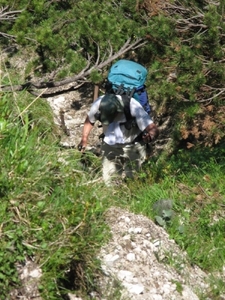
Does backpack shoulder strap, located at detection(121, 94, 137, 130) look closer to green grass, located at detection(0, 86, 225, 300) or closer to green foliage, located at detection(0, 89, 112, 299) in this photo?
green grass, located at detection(0, 86, 225, 300)

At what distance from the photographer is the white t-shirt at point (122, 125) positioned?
25.5ft

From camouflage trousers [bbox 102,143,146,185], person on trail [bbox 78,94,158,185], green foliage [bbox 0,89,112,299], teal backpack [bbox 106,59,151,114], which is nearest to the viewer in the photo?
green foliage [bbox 0,89,112,299]

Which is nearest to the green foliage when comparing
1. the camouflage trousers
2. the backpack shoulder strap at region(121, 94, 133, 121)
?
the backpack shoulder strap at region(121, 94, 133, 121)

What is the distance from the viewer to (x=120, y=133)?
26.5 feet

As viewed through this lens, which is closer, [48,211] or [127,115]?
[48,211]

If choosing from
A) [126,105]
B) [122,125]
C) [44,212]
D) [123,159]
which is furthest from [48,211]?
[123,159]

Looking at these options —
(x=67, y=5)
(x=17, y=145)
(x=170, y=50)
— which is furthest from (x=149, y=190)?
(x=67, y=5)

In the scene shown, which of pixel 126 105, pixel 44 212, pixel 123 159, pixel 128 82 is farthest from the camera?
pixel 123 159

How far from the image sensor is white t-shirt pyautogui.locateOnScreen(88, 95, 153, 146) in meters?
7.78

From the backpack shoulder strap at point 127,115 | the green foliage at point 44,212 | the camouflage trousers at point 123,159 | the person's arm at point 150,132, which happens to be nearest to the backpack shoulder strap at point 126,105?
the backpack shoulder strap at point 127,115

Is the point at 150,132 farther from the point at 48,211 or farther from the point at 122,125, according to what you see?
the point at 48,211

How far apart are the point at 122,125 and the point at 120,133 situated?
97mm

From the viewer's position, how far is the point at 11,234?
445 cm

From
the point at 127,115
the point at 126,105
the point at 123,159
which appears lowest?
the point at 123,159
